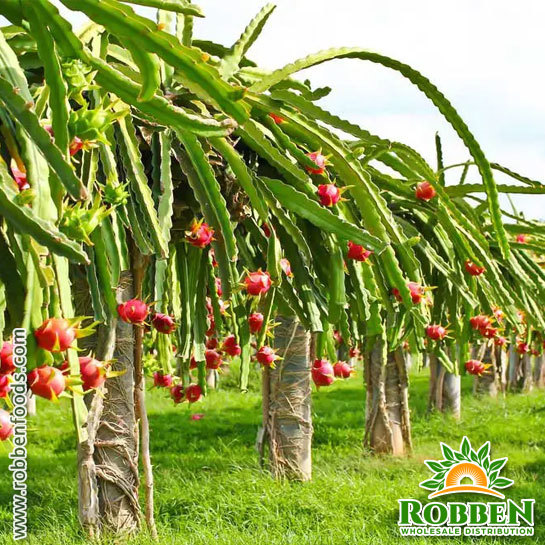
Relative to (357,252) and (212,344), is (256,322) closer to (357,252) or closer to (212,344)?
(357,252)

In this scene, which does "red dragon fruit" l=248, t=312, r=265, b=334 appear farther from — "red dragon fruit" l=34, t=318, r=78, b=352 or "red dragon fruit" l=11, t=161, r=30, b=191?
"red dragon fruit" l=34, t=318, r=78, b=352

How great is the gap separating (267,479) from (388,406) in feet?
5.91

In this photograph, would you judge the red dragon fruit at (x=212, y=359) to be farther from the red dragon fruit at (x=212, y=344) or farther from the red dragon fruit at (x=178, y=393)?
the red dragon fruit at (x=178, y=393)

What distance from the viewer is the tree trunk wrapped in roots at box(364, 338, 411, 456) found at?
6.49 meters

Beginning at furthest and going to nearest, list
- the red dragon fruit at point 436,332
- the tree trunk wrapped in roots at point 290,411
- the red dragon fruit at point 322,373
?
the tree trunk wrapped in roots at point 290,411 < the red dragon fruit at point 436,332 < the red dragon fruit at point 322,373

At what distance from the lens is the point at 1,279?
1296 millimetres

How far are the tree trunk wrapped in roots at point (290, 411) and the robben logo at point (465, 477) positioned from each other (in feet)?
2.85

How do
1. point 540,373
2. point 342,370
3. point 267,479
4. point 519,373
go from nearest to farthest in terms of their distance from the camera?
point 342,370 < point 267,479 < point 519,373 < point 540,373

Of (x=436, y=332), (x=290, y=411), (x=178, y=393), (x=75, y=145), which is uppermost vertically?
(x=75, y=145)

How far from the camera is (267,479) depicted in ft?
17.3

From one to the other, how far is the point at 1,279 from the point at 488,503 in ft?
13.6

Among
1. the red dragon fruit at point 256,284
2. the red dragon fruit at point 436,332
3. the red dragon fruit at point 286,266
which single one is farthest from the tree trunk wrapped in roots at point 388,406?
the red dragon fruit at point 256,284

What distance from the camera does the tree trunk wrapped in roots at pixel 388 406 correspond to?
6492 mm

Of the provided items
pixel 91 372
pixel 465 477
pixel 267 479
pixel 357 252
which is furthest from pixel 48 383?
pixel 465 477
